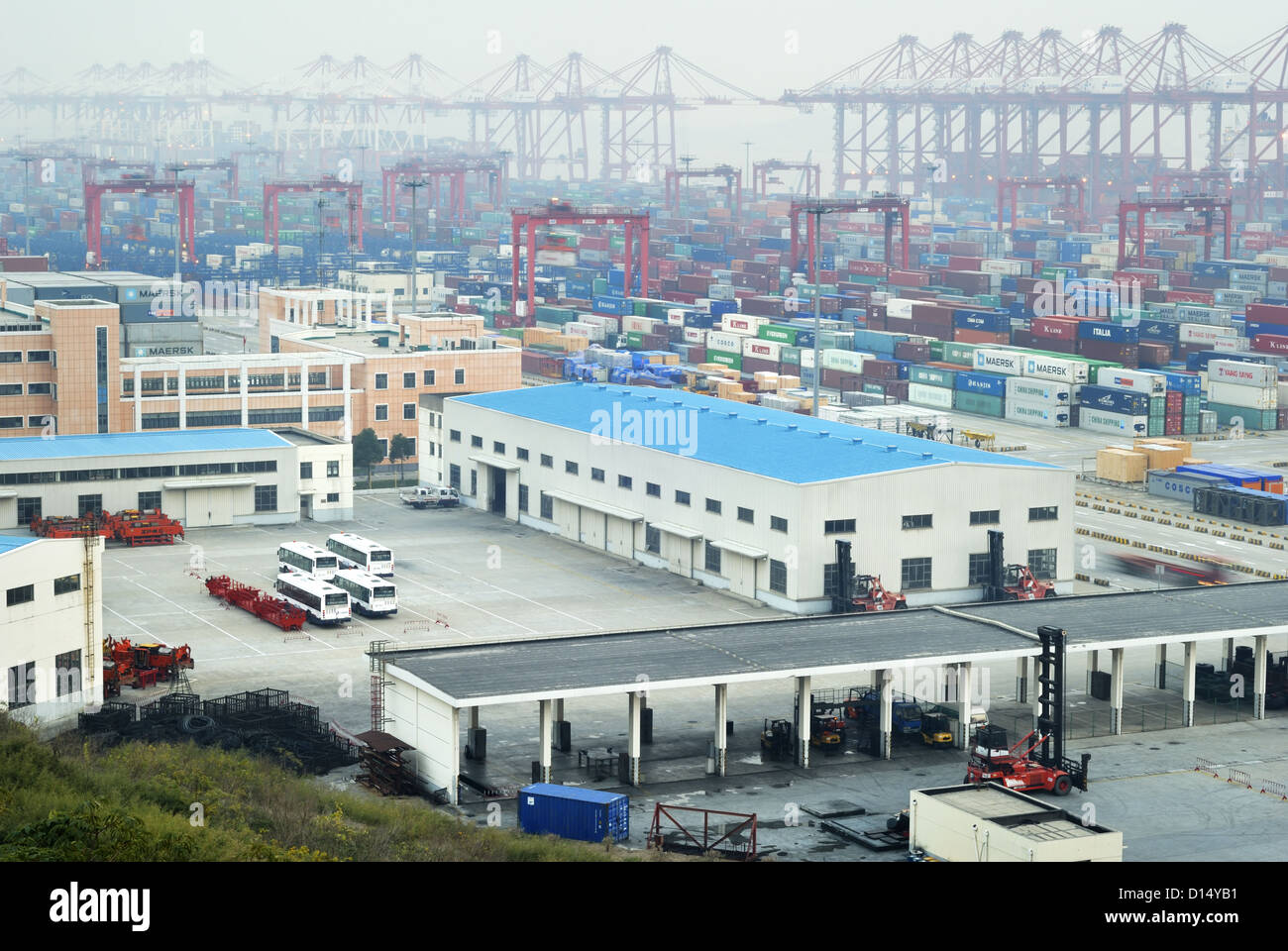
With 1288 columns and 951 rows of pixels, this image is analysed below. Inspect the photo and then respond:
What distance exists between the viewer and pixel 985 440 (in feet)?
247

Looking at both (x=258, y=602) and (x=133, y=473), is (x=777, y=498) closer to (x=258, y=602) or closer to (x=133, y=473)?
(x=258, y=602)

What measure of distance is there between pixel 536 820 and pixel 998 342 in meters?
74.3

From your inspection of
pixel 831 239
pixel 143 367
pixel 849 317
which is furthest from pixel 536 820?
pixel 831 239

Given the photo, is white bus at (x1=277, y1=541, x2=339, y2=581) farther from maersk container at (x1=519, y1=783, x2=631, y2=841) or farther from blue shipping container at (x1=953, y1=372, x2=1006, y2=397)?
blue shipping container at (x1=953, y1=372, x2=1006, y2=397)

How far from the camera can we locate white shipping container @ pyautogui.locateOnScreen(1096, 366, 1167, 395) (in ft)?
258

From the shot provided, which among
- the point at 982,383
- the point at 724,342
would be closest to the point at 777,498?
the point at 982,383

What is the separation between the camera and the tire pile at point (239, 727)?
3097 centimetres

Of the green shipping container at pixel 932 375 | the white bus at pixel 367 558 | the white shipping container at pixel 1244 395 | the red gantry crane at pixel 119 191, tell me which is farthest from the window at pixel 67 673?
the red gantry crane at pixel 119 191

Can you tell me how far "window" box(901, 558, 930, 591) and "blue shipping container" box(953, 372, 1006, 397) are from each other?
1611 inches

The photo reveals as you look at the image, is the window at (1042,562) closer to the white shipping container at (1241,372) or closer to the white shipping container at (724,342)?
the white shipping container at (1241,372)

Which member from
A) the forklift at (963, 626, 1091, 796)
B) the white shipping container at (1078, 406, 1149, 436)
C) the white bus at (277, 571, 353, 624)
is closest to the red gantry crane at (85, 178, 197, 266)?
the white shipping container at (1078, 406, 1149, 436)

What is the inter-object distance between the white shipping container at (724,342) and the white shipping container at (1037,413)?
19.7m
